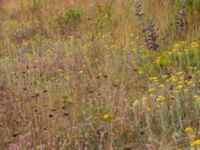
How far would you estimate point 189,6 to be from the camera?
20.9 feet

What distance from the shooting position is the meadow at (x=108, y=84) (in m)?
3.39

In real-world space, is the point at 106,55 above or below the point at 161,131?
above

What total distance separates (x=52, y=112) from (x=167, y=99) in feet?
3.53

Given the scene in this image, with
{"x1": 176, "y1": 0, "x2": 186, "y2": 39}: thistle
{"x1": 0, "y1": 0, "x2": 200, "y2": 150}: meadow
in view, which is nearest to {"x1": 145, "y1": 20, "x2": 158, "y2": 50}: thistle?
{"x1": 0, "y1": 0, "x2": 200, "y2": 150}: meadow

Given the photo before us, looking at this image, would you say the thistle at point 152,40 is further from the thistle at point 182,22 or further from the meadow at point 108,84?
the thistle at point 182,22

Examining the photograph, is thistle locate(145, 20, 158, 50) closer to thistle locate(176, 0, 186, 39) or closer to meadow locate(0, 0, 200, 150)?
meadow locate(0, 0, 200, 150)

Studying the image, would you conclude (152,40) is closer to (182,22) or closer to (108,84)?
(182,22)

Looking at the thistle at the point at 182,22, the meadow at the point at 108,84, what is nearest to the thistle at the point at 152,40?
the meadow at the point at 108,84

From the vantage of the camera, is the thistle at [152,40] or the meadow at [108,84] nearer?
the meadow at [108,84]

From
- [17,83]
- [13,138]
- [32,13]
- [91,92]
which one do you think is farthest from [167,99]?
[32,13]

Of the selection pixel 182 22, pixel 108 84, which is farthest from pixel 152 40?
pixel 108 84

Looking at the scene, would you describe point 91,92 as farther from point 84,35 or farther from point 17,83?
point 84,35

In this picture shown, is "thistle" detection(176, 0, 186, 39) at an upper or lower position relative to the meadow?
upper

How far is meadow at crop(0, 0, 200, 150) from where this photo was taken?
339 centimetres
